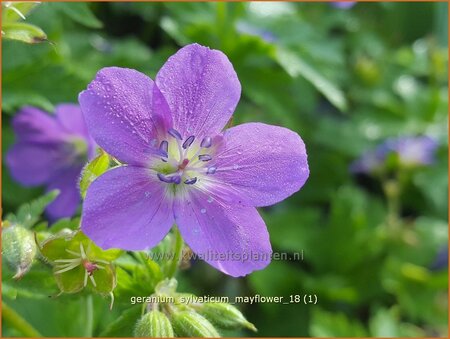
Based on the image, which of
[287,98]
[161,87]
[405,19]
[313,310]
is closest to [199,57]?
[161,87]

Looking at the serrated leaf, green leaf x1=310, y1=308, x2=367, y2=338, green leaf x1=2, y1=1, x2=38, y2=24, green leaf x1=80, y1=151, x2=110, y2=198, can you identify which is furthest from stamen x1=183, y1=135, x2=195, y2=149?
green leaf x1=310, y1=308, x2=367, y2=338

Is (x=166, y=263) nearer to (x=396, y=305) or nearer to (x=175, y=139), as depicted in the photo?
(x=175, y=139)

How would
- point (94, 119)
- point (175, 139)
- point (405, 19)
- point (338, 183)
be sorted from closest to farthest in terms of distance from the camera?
1. point (94, 119)
2. point (175, 139)
3. point (338, 183)
4. point (405, 19)

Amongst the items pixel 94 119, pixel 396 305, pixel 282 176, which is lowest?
pixel 396 305

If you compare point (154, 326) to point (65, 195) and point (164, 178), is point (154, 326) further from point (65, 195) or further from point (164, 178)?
point (65, 195)

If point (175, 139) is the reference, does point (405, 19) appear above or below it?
below

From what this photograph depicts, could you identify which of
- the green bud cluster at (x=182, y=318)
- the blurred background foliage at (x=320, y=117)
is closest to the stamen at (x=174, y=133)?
the green bud cluster at (x=182, y=318)
